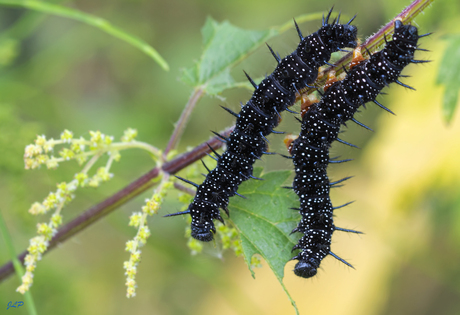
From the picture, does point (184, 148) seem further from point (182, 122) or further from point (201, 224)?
point (201, 224)

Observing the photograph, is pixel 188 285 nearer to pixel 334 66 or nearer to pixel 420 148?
pixel 420 148

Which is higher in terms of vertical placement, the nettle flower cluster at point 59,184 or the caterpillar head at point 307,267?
the nettle flower cluster at point 59,184

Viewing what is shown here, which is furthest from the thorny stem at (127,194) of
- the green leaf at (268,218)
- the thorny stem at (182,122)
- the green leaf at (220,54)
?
the green leaf at (220,54)

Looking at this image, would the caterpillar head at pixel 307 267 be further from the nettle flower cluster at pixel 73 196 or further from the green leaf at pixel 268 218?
the nettle flower cluster at pixel 73 196

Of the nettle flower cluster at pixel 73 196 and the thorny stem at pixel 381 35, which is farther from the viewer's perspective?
the nettle flower cluster at pixel 73 196

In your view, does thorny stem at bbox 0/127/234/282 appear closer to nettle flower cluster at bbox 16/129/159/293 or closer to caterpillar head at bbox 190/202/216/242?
nettle flower cluster at bbox 16/129/159/293

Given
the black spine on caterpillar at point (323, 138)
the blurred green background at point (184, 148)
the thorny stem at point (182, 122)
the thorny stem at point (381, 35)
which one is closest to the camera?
the thorny stem at point (381, 35)
